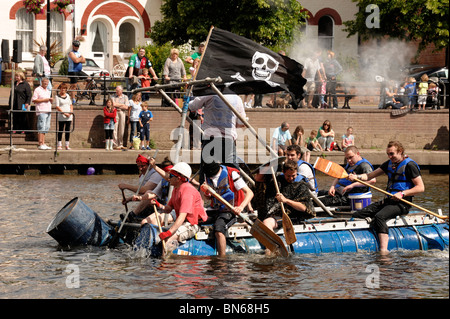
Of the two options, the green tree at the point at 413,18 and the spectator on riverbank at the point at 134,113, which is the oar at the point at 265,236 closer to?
the spectator on riverbank at the point at 134,113

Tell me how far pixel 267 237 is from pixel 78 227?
285 centimetres

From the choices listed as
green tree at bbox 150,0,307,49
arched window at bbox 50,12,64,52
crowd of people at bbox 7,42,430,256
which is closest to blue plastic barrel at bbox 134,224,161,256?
crowd of people at bbox 7,42,430,256

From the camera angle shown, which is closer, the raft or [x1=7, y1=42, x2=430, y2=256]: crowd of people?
[x1=7, y1=42, x2=430, y2=256]: crowd of people

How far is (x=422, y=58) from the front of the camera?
3788 cm

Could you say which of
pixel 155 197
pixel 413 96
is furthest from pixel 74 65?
pixel 155 197

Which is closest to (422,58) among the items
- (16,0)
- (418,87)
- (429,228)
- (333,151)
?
(418,87)

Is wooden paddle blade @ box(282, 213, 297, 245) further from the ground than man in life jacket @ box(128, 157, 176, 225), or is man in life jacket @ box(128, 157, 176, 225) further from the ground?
man in life jacket @ box(128, 157, 176, 225)

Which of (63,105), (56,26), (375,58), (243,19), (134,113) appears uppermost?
(56,26)

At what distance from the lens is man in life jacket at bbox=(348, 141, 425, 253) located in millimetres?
12484

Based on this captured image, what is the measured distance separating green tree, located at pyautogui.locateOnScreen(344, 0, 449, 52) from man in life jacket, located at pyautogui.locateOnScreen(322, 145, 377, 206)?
17135 mm

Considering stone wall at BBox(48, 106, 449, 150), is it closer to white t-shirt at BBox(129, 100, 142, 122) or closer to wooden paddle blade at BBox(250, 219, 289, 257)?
white t-shirt at BBox(129, 100, 142, 122)

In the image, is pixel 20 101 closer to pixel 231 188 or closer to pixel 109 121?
pixel 109 121

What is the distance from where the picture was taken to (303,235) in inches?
487

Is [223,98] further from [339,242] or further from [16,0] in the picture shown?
[16,0]
